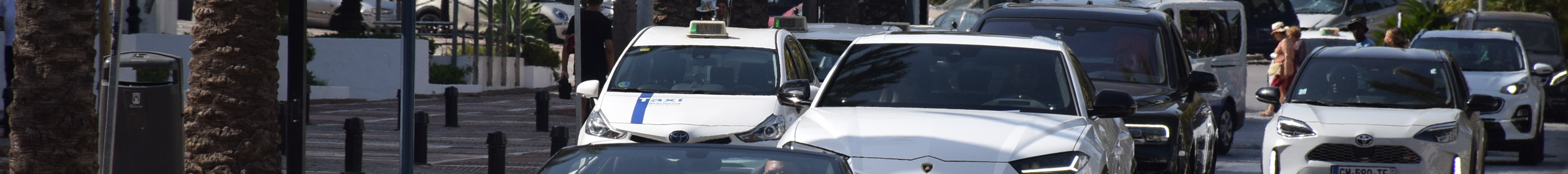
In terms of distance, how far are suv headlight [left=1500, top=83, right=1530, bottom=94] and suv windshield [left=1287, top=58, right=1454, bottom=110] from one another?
134 inches

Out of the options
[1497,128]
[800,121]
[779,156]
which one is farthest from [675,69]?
[1497,128]

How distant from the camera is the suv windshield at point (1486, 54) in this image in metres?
16.5

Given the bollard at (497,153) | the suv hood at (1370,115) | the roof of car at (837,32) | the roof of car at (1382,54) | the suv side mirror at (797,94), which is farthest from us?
the roof of car at (837,32)

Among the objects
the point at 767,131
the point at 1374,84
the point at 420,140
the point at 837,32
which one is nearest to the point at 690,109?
the point at 767,131

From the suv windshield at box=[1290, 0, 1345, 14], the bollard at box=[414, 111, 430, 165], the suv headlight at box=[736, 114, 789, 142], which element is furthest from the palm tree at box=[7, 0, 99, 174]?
the suv windshield at box=[1290, 0, 1345, 14]

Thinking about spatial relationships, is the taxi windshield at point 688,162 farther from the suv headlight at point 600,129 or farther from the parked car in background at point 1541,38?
the parked car in background at point 1541,38

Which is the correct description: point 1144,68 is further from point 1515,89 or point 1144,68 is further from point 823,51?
point 1515,89

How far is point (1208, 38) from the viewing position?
53.7 ft

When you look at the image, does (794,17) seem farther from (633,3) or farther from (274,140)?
(274,140)

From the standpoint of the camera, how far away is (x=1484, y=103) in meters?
10.8

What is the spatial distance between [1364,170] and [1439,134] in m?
0.49

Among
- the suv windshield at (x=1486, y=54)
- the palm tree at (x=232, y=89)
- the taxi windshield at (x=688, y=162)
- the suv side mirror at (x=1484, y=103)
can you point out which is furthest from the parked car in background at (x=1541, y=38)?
the taxi windshield at (x=688, y=162)

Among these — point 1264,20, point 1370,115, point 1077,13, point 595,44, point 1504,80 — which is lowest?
point 1264,20

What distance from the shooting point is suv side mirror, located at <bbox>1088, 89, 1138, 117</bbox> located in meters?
7.71
